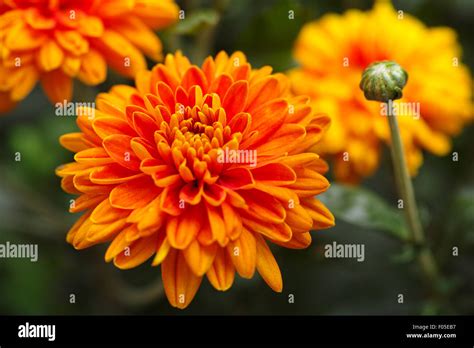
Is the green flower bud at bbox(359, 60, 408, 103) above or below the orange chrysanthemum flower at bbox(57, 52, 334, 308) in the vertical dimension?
above

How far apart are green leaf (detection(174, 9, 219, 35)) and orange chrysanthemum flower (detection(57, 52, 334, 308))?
0.48 ft

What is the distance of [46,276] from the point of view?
3.41ft

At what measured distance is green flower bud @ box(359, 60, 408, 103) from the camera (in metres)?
0.65

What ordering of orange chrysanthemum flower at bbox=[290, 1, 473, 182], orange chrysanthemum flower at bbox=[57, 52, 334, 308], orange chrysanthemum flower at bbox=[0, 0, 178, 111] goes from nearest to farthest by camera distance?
orange chrysanthemum flower at bbox=[57, 52, 334, 308] < orange chrysanthemum flower at bbox=[0, 0, 178, 111] < orange chrysanthemum flower at bbox=[290, 1, 473, 182]

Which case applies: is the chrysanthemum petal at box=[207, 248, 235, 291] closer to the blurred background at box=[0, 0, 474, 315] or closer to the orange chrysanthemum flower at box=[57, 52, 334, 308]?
the orange chrysanthemum flower at box=[57, 52, 334, 308]

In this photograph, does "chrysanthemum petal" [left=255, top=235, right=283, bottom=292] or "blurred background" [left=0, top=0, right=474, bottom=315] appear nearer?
"chrysanthemum petal" [left=255, top=235, right=283, bottom=292]

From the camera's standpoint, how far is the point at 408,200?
2.35 ft

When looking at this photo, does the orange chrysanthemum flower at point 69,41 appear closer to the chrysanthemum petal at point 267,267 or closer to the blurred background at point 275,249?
the blurred background at point 275,249

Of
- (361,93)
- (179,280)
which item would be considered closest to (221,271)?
(179,280)

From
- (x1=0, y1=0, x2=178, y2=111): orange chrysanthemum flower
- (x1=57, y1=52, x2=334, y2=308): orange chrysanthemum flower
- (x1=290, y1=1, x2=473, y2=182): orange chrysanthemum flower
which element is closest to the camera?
(x1=57, y1=52, x2=334, y2=308): orange chrysanthemum flower

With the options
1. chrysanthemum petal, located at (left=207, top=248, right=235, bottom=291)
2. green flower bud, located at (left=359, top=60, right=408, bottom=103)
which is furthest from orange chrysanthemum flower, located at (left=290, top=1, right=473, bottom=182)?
chrysanthemum petal, located at (left=207, top=248, right=235, bottom=291)

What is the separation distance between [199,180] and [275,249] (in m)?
0.31

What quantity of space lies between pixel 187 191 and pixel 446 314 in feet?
1.25

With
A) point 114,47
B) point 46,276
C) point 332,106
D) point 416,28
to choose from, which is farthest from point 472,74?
point 46,276
